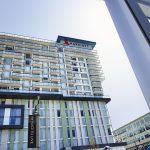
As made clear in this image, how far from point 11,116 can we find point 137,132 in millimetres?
54357

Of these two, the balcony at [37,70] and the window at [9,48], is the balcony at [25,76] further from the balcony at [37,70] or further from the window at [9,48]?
the window at [9,48]

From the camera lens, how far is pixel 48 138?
122 feet

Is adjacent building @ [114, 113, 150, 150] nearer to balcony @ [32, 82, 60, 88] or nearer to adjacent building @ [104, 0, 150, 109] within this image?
balcony @ [32, 82, 60, 88]

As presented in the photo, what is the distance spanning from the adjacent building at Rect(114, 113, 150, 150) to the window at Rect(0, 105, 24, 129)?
4775cm

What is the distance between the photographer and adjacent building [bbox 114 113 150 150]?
216 feet

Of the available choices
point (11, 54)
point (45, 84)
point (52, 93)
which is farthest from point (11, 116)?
point (11, 54)

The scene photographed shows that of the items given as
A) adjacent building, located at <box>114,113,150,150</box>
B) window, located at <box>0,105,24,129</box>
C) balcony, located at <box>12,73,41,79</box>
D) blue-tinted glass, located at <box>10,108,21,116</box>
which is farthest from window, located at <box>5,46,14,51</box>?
adjacent building, located at <box>114,113,150,150</box>

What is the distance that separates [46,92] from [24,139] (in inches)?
477

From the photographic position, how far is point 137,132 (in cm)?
7188

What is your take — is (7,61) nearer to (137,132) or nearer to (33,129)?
(33,129)

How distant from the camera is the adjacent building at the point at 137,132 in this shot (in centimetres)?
6594

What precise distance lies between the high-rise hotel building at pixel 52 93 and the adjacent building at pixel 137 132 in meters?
28.6

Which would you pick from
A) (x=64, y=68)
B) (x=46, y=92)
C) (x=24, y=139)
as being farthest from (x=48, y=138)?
(x=64, y=68)

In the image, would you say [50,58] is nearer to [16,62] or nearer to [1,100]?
[16,62]
